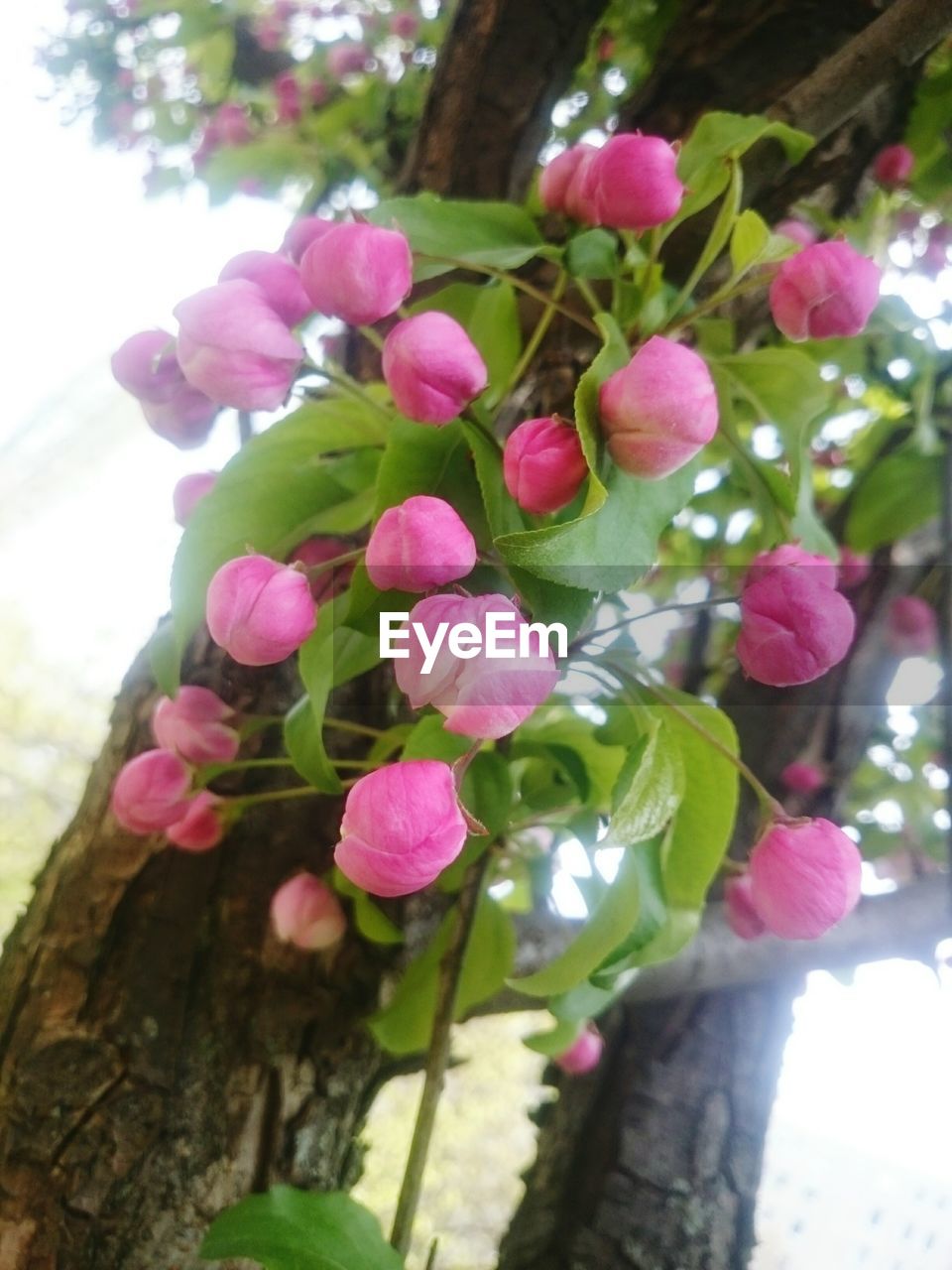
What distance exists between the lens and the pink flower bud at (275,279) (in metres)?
0.44

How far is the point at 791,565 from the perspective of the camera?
16.3 inches

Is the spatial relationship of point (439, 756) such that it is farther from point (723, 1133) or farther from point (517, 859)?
point (723, 1133)

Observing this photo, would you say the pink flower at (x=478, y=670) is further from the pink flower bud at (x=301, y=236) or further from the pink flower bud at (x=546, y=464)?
the pink flower bud at (x=301, y=236)

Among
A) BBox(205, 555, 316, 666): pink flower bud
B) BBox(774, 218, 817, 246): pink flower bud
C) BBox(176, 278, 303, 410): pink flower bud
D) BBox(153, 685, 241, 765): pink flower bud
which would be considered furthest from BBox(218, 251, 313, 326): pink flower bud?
BBox(774, 218, 817, 246): pink flower bud

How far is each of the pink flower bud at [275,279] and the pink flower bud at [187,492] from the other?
15cm

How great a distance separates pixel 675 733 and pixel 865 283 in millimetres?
217

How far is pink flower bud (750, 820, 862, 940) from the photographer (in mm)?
405

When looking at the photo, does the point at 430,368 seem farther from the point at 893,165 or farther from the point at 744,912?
the point at 893,165

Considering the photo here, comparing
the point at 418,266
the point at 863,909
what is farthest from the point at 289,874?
the point at 863,909

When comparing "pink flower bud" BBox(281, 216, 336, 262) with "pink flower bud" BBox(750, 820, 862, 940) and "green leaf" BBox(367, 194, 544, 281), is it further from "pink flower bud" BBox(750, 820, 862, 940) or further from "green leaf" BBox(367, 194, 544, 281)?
"pink flower bud" BBox(750, 820, 862, 940)

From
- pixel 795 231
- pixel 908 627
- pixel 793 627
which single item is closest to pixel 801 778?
pixel 908 627

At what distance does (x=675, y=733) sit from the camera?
0.48m

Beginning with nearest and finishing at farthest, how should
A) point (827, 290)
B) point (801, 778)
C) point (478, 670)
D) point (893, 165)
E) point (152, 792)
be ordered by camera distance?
point (478, 670) < point (827, 290) < point (152, 792) < point (893, 165) < point (801, 778)

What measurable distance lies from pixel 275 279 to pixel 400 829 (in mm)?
256
